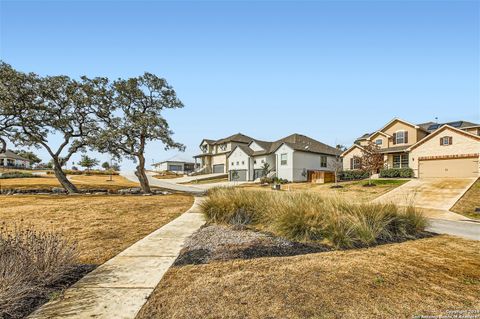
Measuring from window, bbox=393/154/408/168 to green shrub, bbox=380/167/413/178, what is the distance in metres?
1.89

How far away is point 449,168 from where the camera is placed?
28.8 meters

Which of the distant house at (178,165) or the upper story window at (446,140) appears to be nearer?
the upper story window at (446,140)

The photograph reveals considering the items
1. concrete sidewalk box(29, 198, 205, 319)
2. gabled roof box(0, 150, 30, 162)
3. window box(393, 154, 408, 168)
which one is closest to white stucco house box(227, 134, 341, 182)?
window box(393, 154, 408, 168)

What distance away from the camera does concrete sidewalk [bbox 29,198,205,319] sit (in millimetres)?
3609

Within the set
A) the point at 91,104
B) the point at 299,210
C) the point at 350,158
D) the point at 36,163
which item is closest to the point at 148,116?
the point at 91,104

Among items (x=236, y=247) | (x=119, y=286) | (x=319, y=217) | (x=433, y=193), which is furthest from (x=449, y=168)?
(x=119, y=286)

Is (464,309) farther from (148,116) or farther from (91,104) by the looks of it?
(91,104)

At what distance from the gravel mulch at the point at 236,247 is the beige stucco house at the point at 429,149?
99.3ft

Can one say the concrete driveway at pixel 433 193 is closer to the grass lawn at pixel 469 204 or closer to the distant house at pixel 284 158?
the grass lawn at pixel 469 204

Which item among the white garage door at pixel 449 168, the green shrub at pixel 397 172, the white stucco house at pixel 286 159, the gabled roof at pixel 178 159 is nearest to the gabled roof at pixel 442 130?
the white garage door at pixel 449 168

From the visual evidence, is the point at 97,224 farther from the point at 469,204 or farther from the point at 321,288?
the point at 469,204

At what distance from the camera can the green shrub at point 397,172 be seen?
30.9 meters

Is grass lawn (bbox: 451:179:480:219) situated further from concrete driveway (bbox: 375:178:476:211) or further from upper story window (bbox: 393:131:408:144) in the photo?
upper story window (bbox: 393:131:408:144)

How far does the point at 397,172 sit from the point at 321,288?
32.9 meters
